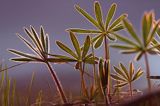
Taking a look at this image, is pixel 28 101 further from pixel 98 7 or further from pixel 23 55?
pixel 98 7

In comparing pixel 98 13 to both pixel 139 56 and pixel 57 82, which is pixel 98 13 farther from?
pixel 139 56

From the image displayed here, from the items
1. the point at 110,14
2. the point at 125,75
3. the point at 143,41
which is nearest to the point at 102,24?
the point at 110,14

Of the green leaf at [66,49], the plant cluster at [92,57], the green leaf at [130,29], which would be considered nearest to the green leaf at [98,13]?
the plant cluster at [92,57]

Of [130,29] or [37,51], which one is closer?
[130,29]

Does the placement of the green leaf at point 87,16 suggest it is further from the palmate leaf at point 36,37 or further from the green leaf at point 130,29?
the green leaf at point 130,29

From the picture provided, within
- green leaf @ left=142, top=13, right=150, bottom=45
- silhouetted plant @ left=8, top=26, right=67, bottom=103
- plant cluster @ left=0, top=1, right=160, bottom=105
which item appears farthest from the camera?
silhouetted plant @ left=8, top=26, right=67, bottom=103

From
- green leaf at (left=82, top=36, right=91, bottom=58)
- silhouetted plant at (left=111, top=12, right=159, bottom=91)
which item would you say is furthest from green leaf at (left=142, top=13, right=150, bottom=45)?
green leaf at (left=82, top=36, right=91, bottom=58)

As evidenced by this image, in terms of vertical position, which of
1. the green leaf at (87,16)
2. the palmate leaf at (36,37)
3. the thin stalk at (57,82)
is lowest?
the thin stalk at (57,82)

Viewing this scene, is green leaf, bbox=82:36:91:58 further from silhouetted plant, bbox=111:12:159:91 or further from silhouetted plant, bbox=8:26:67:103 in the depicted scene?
silhouetted plant, bbox=111:12:159:91
